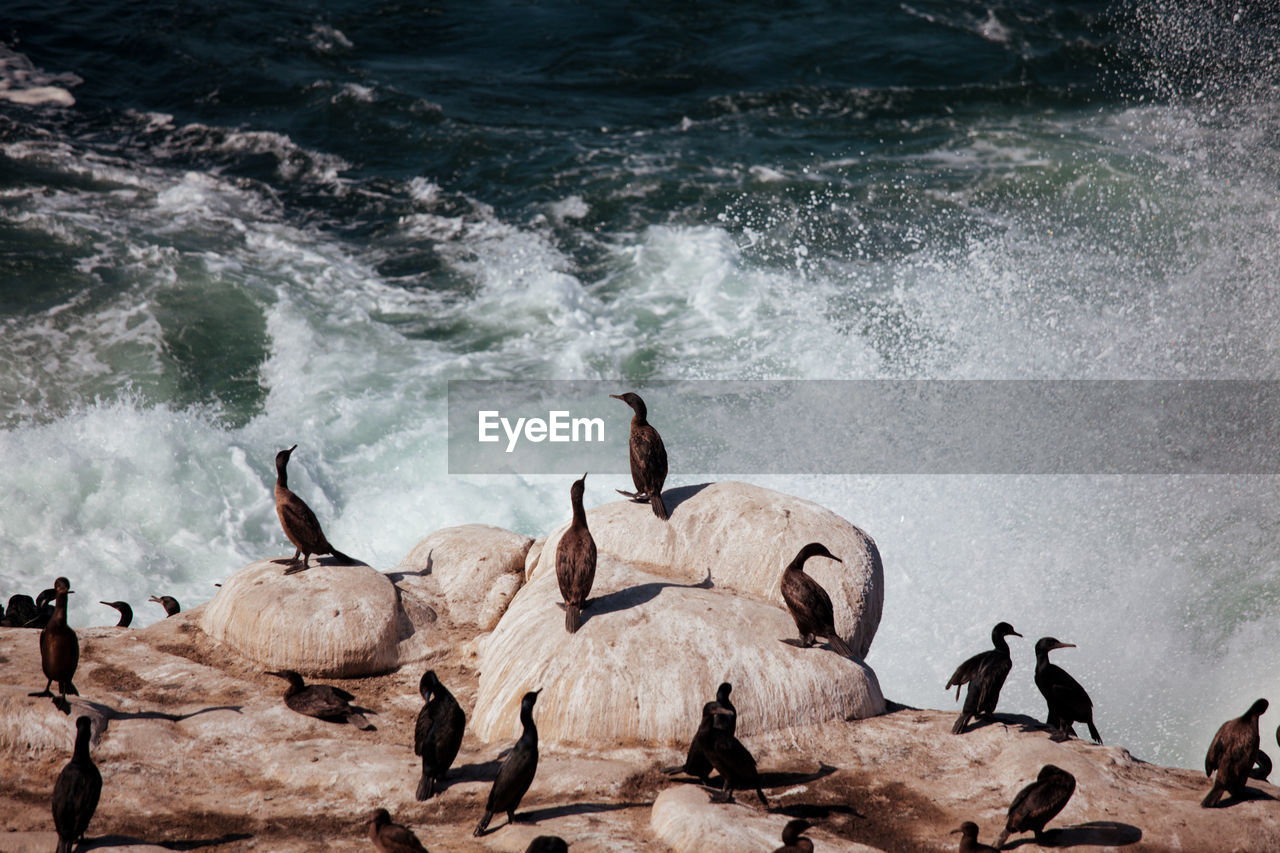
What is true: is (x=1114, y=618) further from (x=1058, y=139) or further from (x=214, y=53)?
(x=214, y=53)

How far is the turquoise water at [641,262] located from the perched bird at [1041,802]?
8.32 meters

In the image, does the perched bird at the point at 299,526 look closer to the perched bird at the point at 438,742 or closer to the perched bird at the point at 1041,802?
the perched bird at the point at 438,742

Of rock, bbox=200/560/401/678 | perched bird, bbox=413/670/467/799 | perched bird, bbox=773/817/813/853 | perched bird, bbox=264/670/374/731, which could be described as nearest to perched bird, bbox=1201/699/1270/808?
perched bird, bbox=773/817/813/853

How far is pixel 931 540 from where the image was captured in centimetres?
1655

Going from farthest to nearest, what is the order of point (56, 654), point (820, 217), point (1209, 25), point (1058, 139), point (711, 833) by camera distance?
point (1209, 25) < point (1058, 139) < point (820, 217) < point (56, 654) < point (711, 833)

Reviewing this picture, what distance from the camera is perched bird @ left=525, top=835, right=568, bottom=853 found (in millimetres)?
5742

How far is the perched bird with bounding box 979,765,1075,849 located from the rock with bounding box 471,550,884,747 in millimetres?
1897

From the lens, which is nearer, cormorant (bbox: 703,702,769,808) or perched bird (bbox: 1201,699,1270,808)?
cormorant (bbox: 703,702,769,808)

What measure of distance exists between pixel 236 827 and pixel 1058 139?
24.1 metres

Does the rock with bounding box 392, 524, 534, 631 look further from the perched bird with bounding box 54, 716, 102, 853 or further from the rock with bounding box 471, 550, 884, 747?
the perched bird with bounding box 54, 716, 102, 853

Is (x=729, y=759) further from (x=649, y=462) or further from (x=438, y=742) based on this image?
(x=649, y=462)

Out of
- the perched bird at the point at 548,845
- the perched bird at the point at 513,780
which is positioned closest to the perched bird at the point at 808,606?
the perched bird at the point at 513,780

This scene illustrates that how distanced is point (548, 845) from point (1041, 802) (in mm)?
3099

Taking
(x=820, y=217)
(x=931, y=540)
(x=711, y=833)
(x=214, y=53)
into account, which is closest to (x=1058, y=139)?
(x=820, y=217)
